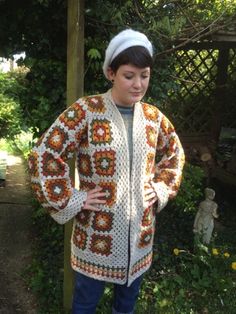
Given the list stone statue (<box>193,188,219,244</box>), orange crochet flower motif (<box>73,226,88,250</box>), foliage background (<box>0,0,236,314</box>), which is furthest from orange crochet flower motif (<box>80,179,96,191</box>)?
stone statue (<box>193,188,219,244</box>)

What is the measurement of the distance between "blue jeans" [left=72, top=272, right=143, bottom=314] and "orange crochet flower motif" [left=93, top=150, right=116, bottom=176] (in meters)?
0.58

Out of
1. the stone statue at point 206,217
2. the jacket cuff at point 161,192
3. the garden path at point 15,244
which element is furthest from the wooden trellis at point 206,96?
the jacket cuff at point 161,192

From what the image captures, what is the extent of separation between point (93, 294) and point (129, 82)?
1080 mm

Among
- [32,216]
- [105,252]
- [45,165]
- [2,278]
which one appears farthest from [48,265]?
[45,165]

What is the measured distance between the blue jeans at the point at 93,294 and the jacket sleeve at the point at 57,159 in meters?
0.44

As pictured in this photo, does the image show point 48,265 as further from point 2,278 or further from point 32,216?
point 32,216

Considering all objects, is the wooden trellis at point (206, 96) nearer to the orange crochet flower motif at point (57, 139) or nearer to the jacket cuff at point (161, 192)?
the jacket cuff at point (161, 192)

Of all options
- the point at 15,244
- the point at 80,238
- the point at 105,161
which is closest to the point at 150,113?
the point at 105,161

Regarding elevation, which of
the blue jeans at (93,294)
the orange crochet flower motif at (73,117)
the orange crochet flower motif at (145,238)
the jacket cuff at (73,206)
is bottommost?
the blue jeans at (93,294)

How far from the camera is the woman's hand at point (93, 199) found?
1.84 metres

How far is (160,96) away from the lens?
3369mm

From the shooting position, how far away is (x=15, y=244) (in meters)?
3.84

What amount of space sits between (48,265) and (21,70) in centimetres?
159

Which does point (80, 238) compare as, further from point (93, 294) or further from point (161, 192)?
point (161, 192)
